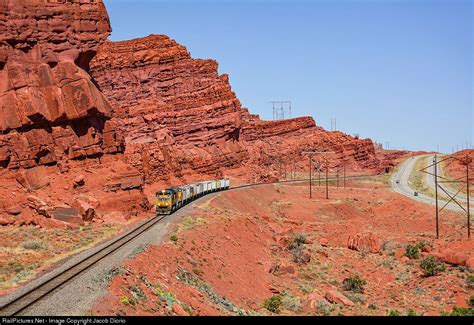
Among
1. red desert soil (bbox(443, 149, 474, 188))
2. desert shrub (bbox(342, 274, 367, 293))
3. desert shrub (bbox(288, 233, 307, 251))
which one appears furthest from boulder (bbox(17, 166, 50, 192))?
red desert soil (bbox(443, 149, 474, 188))

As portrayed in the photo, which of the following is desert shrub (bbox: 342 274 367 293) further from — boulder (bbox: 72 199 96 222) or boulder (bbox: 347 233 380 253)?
boulder (bbox: 72 199 96 222)

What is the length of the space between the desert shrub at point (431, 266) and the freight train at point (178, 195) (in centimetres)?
2514

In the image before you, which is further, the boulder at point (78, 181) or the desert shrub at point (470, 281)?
the boulder at point (78, 181)

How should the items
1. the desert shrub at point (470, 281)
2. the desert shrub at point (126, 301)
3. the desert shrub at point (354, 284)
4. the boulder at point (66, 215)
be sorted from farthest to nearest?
the boulder at point (66, 215), the desert shrub at point (354, 284), the desert shrub at point (470, 281), the desert shrub at point (126, 301)

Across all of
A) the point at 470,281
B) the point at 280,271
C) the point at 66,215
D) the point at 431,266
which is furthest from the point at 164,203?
the point at 470,281

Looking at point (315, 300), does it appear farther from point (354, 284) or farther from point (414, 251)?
point (414, 251)

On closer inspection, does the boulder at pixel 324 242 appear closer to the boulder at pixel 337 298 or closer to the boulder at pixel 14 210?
the boulder at pixel 337 298

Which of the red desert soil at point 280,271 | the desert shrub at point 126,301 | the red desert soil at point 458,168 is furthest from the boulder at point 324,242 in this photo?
the red desert soil at point 458,168

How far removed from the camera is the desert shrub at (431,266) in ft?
122

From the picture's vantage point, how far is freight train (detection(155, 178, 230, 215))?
164 feet

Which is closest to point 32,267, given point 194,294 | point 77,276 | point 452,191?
point 77,276

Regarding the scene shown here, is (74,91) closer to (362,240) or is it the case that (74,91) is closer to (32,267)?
(32,267)

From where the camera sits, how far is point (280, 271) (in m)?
37.7

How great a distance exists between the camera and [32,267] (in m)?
27.5
